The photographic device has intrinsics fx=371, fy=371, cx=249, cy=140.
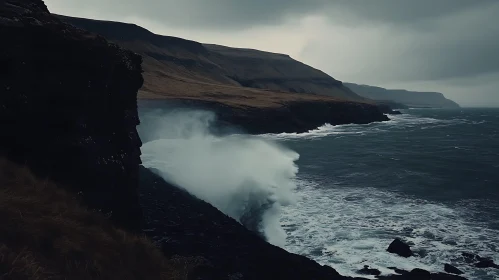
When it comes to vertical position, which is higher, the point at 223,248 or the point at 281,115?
the point at 281,115

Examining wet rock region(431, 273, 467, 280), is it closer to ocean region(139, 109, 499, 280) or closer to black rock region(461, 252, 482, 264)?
ocean region(139, 109, 499, 280)

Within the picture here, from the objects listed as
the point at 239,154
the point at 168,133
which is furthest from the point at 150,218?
the point at 168,133

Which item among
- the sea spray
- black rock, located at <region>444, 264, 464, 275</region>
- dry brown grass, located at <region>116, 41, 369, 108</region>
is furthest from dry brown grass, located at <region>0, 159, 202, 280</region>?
dry brown grass, located at <region>116, 41, 369, 108</region>

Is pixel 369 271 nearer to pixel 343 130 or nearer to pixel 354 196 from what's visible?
pixel 354 196

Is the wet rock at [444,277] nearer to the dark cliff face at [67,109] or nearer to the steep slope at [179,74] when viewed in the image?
the dark cliff face at [67,109]

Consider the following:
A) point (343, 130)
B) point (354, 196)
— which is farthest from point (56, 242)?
point (343, 130)

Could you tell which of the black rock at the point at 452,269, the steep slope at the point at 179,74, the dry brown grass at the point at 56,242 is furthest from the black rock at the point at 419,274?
the steep slope at the point at 179,74
